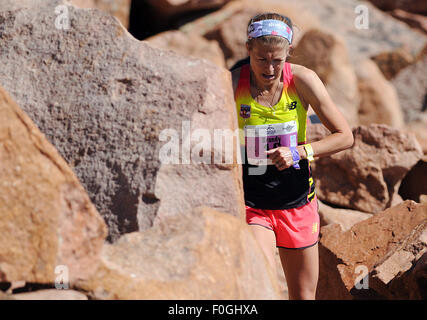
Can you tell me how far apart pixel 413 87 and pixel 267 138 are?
11057 mm

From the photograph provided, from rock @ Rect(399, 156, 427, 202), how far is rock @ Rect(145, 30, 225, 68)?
4492 mm

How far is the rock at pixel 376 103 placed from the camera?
1111cm

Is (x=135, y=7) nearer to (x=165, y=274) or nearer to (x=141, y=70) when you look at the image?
(x=141, y=70)

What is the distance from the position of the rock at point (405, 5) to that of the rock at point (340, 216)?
10.2m

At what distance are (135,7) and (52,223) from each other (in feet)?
27.5

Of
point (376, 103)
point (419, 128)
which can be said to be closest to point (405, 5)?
point (376, 103)

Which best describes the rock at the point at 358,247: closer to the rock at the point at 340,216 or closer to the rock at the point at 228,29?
the rock at the point at 340,216

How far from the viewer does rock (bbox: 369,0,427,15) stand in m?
14.4

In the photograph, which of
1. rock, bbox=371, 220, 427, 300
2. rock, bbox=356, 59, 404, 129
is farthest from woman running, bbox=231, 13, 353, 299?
rock, bbox=356, 59, 404, 129

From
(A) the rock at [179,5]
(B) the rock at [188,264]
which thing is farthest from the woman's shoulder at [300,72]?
(A) the rock at [179,5]

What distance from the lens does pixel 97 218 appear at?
8.48ft

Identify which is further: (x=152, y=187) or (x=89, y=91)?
(x=89, y=91)

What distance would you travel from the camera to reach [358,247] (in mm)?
4250
